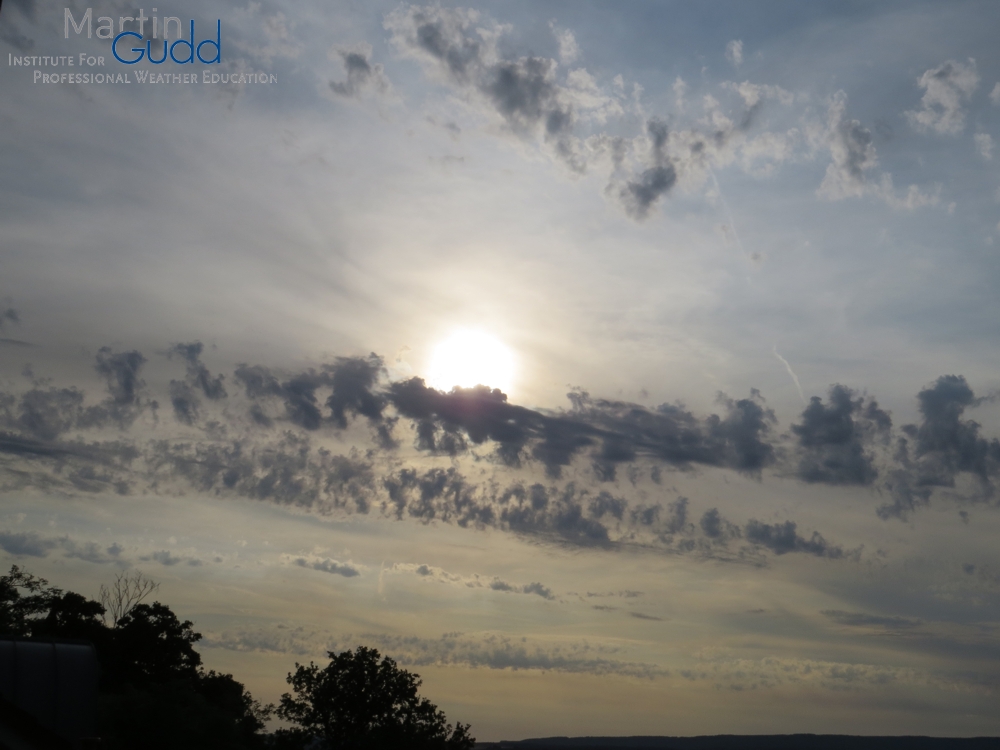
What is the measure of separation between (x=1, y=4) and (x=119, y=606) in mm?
92836

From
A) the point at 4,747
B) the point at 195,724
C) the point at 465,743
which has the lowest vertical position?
the point at 465,743

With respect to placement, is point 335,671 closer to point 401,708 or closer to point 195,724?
point 401,708

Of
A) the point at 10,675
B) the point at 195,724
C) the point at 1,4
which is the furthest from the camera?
the point at 195,724

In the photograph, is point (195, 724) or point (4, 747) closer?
point (4, 747)

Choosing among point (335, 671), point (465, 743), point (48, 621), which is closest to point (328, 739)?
point (335, 671)

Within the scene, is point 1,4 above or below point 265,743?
above

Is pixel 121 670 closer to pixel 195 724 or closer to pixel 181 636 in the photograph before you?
pixel 181 636

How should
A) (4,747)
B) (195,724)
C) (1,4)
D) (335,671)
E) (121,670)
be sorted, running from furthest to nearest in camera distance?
1. (335,671)
2. (121,670)
3. (195,724)
4. (1,4)
5. (4,747)

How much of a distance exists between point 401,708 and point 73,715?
62158 mm

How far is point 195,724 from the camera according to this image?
193 ft

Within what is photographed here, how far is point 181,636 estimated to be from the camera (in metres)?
90.4

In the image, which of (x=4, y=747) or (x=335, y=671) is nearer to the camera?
(x=4, y=747)

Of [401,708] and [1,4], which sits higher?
[1,4]

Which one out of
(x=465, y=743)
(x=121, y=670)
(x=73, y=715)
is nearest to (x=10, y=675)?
(x=73, y=715)
